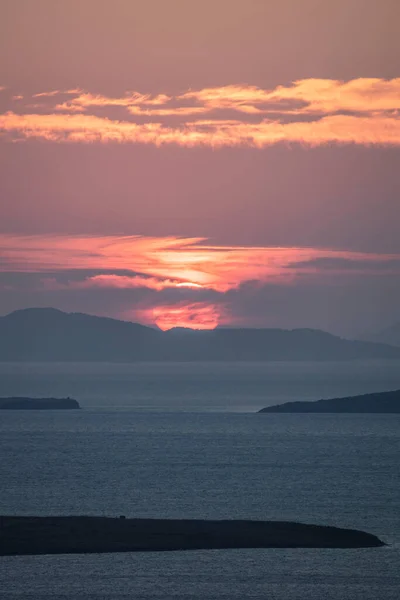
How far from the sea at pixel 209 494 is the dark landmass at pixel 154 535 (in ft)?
4.33

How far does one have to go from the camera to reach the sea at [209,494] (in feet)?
158

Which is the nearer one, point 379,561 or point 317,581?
point 317,581

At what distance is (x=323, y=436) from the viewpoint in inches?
6073

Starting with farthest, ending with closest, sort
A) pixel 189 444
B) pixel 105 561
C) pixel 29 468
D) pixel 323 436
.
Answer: pixel 323 436 → pixel 189 444 → pixel 29 468 → pixel 105 561

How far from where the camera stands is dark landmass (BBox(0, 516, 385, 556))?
177 ft

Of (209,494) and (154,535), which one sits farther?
(209,494)

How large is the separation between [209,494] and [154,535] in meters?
24.7

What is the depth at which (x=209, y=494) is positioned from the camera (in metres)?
81.0

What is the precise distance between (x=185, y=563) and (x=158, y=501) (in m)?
24.6

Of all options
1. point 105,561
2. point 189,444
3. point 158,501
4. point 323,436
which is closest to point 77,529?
point 105,561

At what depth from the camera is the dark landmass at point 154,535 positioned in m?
53.9

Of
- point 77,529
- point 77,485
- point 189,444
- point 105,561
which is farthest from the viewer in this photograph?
point 189,444

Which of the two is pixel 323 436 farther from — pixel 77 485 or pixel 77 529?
pixel 77 529

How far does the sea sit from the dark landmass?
1320mm
